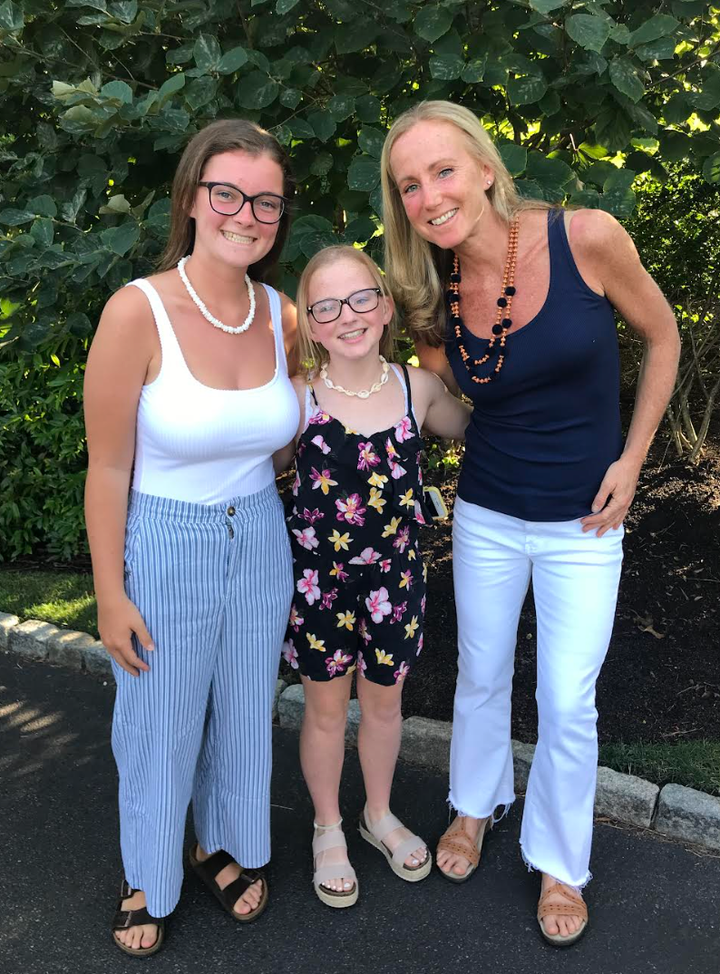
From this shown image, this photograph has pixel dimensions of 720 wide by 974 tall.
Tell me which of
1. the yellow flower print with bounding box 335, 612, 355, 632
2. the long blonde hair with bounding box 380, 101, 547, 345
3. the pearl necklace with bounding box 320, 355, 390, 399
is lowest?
the yellow flower print with bounding box 335, 612, 355, 632

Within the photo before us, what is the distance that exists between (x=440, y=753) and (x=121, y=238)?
7.38 feet

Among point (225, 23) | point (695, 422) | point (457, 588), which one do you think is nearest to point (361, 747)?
point (457, 588)

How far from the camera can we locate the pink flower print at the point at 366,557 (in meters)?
2.50

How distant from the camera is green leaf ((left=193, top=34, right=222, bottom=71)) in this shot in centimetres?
276

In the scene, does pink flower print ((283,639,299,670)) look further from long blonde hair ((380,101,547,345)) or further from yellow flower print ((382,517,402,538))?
long blonde hair ((380,101,547,345))

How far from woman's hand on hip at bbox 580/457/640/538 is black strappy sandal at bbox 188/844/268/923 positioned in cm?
150

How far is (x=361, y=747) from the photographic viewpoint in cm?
284

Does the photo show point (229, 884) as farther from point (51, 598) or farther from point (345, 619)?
point (51, 598)

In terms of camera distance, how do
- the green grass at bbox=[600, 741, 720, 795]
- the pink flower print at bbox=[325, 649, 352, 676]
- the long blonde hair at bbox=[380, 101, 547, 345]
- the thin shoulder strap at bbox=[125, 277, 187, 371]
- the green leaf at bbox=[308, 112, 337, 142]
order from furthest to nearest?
the green grass at bbox=[600, 741, 720, 795] → the green leaf at bbox=[308, 112, 337, 142] → the pink flower print at bbox=[325, 649, 352, 676] → the long blonde hair at bbox=[380, 101, 547, 345] → the thin shoulder strap at bbox=[125, 277, 187, 371]

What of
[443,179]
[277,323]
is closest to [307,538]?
[277,323]

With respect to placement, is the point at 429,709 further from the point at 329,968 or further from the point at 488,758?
the point at 329,968

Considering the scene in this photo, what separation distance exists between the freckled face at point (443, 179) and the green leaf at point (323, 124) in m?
0.67

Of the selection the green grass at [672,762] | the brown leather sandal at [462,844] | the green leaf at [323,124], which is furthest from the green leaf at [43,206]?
the green grass at [672,762]

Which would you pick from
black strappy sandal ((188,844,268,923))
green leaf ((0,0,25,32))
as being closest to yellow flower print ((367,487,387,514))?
black strappy sandal ((188,844,268,923))
